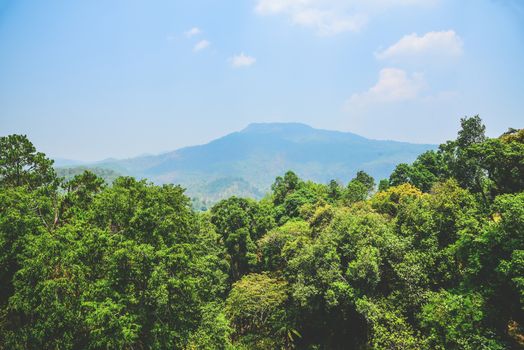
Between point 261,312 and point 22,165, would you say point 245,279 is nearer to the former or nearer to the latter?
point 261,312

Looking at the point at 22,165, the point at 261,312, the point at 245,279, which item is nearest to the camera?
the point at 22,165

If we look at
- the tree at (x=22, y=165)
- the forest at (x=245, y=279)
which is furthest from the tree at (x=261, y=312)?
the tree at (x=22, y=165)

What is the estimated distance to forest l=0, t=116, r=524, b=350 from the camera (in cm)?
1403

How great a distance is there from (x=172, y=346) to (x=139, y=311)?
2.78 m

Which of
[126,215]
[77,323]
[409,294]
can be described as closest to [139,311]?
[77,323]

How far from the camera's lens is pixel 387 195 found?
118ft

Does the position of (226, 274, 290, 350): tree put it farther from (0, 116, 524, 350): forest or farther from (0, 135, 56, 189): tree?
(0, 135, 56, 189): tree

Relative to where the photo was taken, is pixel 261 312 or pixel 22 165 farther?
pixel 261 312

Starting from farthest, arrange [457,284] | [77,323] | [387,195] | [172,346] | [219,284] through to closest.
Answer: [387,195]
[219,284]
[457,284]
[172,346]
[77,323]

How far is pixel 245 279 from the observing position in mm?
27500

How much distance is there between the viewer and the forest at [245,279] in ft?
46.0

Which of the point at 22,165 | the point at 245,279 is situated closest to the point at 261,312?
the point at 245,279

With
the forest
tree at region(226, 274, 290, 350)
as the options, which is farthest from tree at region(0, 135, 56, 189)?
tree at region(226, 274, 290, 350)

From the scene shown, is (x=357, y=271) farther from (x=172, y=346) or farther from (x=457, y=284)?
(x=172, y=346)
